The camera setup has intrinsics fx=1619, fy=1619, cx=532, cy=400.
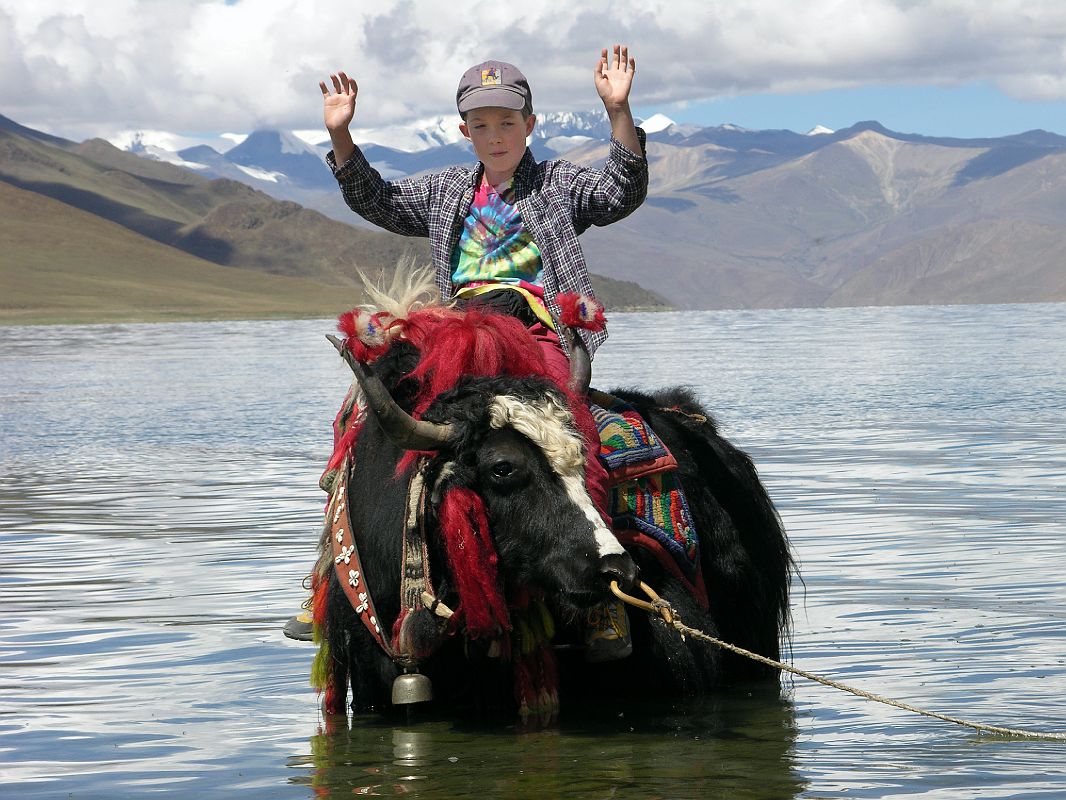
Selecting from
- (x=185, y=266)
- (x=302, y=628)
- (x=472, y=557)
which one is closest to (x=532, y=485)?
(x=472, y=557)

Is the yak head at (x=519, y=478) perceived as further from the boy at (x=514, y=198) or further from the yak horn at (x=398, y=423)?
the boy at (x=514, y=198)

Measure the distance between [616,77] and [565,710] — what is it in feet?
6.52

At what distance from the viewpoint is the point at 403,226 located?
5.39 m

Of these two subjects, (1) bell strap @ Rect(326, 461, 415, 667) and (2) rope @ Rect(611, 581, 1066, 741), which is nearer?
(2) rope @ Rect(611, 581, 1066, 741)

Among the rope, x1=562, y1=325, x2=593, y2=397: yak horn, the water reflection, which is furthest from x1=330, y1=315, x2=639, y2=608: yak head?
the water reflection

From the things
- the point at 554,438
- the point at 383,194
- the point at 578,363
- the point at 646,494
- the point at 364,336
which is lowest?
the point at 646,494

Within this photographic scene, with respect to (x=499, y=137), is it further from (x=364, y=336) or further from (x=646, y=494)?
(x=646, y=494)

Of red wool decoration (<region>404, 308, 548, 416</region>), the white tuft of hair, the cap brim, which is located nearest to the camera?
red wool decoration (<region>404, 308, 548, 416</region>)

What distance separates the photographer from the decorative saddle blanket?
15.9ft

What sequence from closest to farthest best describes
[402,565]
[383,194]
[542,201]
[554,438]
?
1. [554,438]
2. [402,565]
3. [542,201]
4. [383,194]

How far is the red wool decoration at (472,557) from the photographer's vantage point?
4.29 m

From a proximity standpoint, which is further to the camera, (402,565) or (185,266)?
(185,266)

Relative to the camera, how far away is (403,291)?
4883 mm

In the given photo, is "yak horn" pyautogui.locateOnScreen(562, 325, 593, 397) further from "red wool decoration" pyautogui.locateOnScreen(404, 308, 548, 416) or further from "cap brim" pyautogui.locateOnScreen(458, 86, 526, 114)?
"cap brim" pyautogui.locateOnScreen(458, 86, 526, 114)
